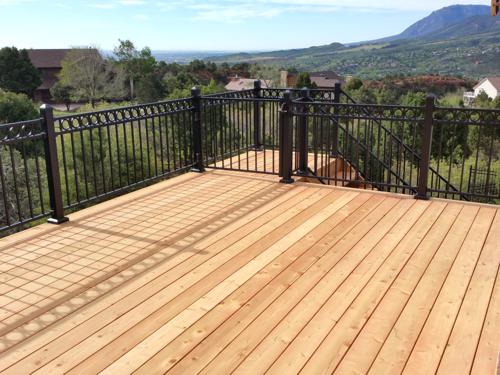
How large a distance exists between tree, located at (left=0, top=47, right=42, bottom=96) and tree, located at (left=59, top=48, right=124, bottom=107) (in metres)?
4.64

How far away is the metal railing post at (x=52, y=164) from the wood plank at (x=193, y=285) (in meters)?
1.97

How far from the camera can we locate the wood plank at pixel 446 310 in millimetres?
2469

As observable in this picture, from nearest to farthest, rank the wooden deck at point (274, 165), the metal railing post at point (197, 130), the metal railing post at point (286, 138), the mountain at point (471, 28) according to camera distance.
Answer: the metal railing post at point (286, 138)
the metal railing post at point (197, 130)
the wooden deck at point (274, 165)
the mountain at point (471, 28)

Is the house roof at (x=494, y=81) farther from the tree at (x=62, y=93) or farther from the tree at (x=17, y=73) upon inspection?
the tree at (x=17, y=73)

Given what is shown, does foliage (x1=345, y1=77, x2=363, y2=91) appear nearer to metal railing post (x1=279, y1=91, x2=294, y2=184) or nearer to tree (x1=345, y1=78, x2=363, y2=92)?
tree (x1=345, y1=78, x2=363, y2=92)

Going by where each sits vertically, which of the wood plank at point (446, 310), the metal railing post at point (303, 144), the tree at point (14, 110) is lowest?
the tree at point (14, 110)

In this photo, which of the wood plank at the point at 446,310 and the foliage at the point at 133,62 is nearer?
the wood plank at the point at 446,310

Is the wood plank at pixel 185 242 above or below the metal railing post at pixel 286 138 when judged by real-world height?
A: below

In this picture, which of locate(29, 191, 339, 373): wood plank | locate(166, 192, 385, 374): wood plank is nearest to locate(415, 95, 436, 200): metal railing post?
locate(166, 192, 385, 374): wood plank

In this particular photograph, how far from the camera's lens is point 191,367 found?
8.03ft

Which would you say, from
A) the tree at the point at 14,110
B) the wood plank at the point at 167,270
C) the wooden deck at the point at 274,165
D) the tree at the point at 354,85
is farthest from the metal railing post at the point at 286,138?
the tree at the point at 354,85

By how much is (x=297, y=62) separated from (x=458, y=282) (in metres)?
111

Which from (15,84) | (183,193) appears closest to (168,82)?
(15,84)

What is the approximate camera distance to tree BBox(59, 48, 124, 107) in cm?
6725
